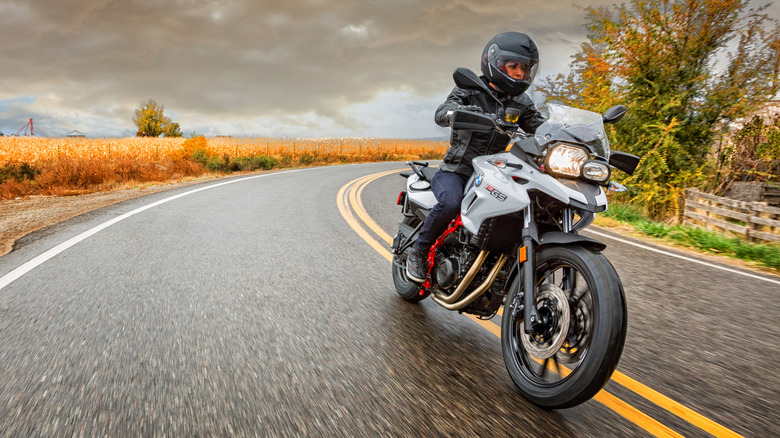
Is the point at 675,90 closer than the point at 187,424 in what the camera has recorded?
No

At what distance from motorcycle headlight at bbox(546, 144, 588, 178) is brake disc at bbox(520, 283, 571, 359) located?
0.58 metres

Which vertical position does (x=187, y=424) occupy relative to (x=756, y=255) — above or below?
above

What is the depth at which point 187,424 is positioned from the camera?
1931 mm

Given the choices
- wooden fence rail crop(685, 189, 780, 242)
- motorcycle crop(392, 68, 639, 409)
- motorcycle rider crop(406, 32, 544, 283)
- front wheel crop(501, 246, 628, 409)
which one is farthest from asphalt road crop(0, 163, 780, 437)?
wooden fence rail crop(685, 189, 780, 242)

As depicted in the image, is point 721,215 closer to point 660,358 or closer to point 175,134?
point 660,358

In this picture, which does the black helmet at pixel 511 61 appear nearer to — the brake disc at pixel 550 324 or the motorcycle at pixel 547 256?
the motorcycle at pixel 547 256

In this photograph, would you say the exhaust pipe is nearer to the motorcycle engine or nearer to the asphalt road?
the motorcycle engine

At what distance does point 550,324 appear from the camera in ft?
7.04

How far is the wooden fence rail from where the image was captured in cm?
700

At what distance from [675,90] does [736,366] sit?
9.36 m

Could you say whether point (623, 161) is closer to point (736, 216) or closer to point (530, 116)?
point (530, 116)

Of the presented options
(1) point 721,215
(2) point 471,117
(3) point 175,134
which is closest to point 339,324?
(2) point 471,117

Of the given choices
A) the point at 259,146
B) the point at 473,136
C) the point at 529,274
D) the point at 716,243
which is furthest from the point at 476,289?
the point at 259,146

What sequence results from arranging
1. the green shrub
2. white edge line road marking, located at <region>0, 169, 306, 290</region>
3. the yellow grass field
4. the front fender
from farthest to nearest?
the yellow grass field < the green shrub < white edge line road marking, located at <region>0, 169, 306, 290</region> < the front fender
